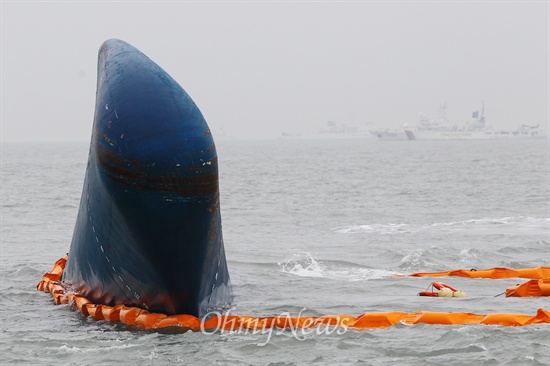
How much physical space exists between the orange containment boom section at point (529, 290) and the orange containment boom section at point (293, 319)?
8.80ft

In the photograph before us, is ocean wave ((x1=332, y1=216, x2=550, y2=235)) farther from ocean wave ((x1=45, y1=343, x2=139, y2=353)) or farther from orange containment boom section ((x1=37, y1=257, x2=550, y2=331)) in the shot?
ocean wave ((x1=45, y1=343, x2=139, y2=353))

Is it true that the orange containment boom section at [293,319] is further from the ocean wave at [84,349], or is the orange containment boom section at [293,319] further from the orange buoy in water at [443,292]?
the orange buoy in water at [443,292]

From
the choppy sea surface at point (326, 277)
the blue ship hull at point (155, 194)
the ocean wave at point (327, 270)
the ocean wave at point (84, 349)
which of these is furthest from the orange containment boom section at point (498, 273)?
the ocean wave at point (84, 349)

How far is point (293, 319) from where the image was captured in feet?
51.2

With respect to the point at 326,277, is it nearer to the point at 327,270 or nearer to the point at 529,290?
the point at 327,270

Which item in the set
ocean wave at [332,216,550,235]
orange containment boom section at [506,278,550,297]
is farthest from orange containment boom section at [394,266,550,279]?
ocean wave at [332,216,550,235]

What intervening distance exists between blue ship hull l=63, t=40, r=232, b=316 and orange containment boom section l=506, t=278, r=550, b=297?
21.2 feet

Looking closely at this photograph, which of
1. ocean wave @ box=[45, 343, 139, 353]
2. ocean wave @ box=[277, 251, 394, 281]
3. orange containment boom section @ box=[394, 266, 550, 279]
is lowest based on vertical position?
ocean wave @ box=[277, 251, 394, 281]

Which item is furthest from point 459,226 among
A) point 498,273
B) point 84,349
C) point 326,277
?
point 84,349

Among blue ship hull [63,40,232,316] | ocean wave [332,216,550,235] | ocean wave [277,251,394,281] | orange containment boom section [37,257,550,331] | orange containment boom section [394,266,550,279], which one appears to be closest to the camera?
blue ship hull [63,40,232,316]

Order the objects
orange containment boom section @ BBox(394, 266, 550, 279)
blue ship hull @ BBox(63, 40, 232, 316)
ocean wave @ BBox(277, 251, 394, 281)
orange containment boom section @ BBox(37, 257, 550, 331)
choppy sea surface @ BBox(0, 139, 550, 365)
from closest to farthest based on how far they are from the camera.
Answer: choppy sea surface @ BBox(0, 139, 550, 365)
blue ship hull @ BBox(63, 40, 232, 316)
orange containment boom section @ BBox(37, 257, 550, 331)
orange containment boom section @ BBox(394, 266, 550, 279)
ocean wave @ BBox(277, 251, 394, 281)

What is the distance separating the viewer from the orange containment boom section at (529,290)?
18609 millimetres

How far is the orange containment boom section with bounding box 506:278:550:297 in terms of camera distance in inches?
733

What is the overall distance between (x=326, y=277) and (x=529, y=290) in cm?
516
